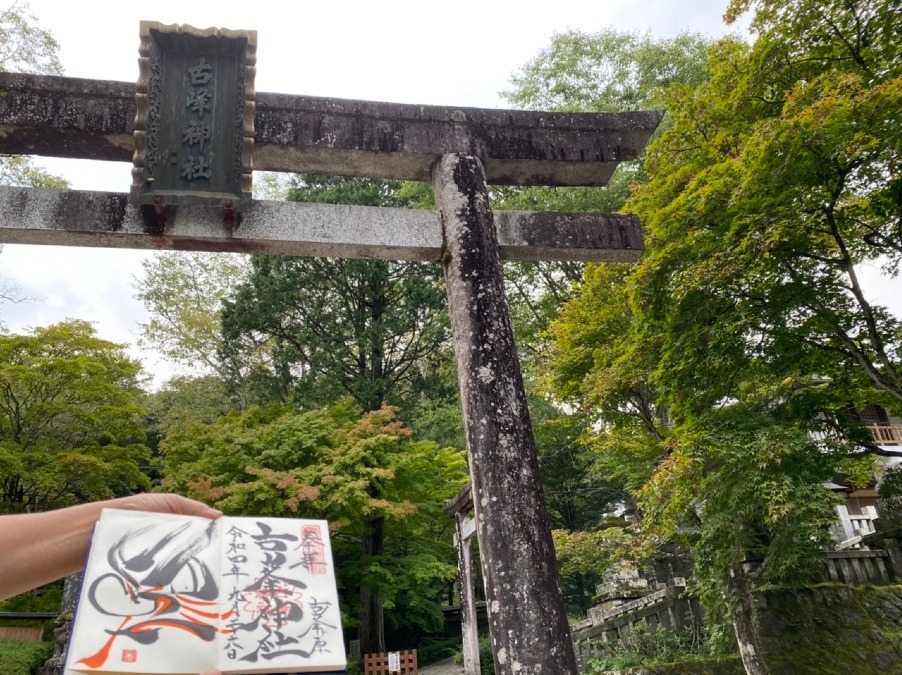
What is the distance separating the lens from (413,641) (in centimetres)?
1886

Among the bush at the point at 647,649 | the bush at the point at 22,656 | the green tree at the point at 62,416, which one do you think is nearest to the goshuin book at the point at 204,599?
the bush at the point at 647,649

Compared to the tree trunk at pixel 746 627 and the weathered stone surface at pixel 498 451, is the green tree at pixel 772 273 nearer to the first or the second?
the tree trunk at pixel 746 627

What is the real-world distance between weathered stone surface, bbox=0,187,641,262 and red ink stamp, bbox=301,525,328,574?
305cm

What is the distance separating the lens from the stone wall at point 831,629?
283 inches

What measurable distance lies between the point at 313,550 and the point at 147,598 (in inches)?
17.7

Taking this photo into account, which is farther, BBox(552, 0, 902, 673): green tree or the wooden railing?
the wooden railing

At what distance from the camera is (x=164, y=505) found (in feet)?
5.12

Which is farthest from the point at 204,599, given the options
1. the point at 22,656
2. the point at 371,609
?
the point at 371,609

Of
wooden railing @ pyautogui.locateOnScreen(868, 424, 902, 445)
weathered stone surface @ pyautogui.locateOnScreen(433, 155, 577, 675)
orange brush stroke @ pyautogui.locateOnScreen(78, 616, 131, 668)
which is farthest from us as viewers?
wooden railing @ pyautogui.locateOnScreen(868, 424, 902, 445)

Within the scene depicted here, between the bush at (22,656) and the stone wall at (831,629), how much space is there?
11.3 m

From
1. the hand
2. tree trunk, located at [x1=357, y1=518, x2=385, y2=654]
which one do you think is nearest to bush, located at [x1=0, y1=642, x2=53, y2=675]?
tree trunk, located at [x1=357, y1=518, x2=385, y2=654]

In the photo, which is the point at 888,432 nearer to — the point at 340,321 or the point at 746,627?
the point at 746,627

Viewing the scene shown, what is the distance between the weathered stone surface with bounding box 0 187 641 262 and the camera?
4211 mm

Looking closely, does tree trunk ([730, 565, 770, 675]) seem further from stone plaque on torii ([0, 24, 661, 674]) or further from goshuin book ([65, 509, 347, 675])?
goshuin book ([65, 509, 347, 675])
